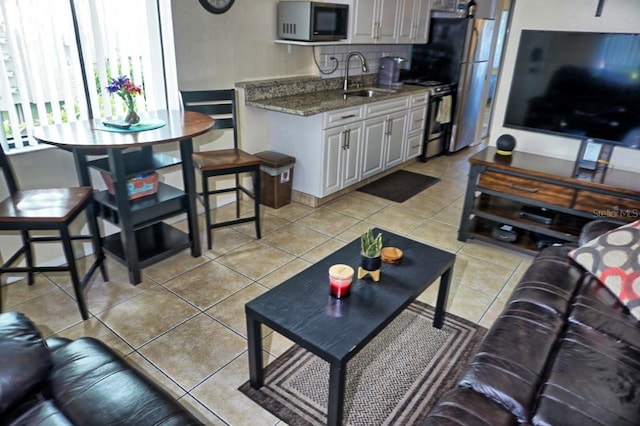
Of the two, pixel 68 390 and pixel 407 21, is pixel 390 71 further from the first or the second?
pixel 68 390

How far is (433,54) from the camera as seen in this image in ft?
17.3

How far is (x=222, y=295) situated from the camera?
259 cm

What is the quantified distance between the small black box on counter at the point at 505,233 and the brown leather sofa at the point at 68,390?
2610 millimetres

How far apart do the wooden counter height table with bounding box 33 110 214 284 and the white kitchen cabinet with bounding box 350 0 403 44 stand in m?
1.96

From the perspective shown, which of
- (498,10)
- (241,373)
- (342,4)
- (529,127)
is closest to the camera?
(241,373)

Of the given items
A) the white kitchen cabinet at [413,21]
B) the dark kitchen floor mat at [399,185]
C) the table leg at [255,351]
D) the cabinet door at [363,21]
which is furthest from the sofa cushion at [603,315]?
the white kitchen cabinet at [413,21]

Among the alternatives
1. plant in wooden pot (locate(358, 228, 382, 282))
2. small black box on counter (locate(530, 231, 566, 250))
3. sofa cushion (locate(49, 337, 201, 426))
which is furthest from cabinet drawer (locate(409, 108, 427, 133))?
sofa cushion (locate(49, 337, 201, 426))

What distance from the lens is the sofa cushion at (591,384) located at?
1264 mm

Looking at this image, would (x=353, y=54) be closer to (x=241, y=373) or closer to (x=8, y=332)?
(x=241, y=373)

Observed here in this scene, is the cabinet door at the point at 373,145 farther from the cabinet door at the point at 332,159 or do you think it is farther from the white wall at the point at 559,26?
the white wall at the point at 559,26

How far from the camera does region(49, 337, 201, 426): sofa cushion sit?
117 cm

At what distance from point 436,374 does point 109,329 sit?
5.56 feet

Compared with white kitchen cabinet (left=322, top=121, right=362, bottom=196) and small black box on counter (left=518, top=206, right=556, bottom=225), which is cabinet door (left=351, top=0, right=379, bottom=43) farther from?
small black box on counter (left=518, top=206, right=556, bottom=225)

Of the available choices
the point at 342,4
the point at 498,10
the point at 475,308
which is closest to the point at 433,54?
the point at 498,10
